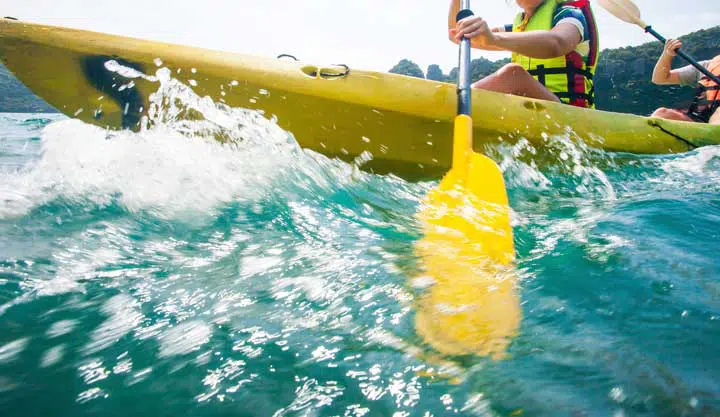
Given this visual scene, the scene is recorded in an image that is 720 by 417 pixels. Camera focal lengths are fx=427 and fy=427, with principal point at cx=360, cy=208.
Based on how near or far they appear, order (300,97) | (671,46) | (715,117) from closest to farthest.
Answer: (300,97) < (715,117) < (671,46)

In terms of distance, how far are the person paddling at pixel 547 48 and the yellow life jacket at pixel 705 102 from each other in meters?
1.80

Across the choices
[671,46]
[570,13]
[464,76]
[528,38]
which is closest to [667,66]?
[671,46]

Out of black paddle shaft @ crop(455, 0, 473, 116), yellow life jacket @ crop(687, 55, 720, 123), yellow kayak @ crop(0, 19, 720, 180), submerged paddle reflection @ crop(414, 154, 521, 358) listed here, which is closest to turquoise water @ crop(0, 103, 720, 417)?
submerged paddle reflection @ crop(414, 154, 521, 358)

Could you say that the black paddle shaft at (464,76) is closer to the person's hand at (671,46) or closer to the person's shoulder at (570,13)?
the person's shoulder at (570,13)

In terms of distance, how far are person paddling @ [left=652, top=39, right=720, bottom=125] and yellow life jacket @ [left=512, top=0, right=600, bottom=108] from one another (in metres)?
1.34

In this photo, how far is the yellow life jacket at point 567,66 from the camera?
3.01 meters

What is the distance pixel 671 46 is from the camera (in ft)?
14.6

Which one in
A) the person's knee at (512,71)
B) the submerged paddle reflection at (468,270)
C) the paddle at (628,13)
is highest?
the paddle at (628,13)

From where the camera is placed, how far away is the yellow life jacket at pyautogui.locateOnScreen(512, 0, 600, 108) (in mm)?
3008

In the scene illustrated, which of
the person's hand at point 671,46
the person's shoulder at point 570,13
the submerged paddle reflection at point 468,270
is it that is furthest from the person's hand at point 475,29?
the person's hand at point 671,46

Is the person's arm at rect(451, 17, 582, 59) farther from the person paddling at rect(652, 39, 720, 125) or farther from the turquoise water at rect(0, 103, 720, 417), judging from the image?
the person paddling at rect(652, 39, 720, 125)

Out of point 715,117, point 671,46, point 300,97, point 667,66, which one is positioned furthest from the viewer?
point 667,66

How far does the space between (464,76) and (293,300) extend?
1918mm

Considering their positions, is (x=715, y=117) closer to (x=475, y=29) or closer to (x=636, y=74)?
(x=475, y=29)
